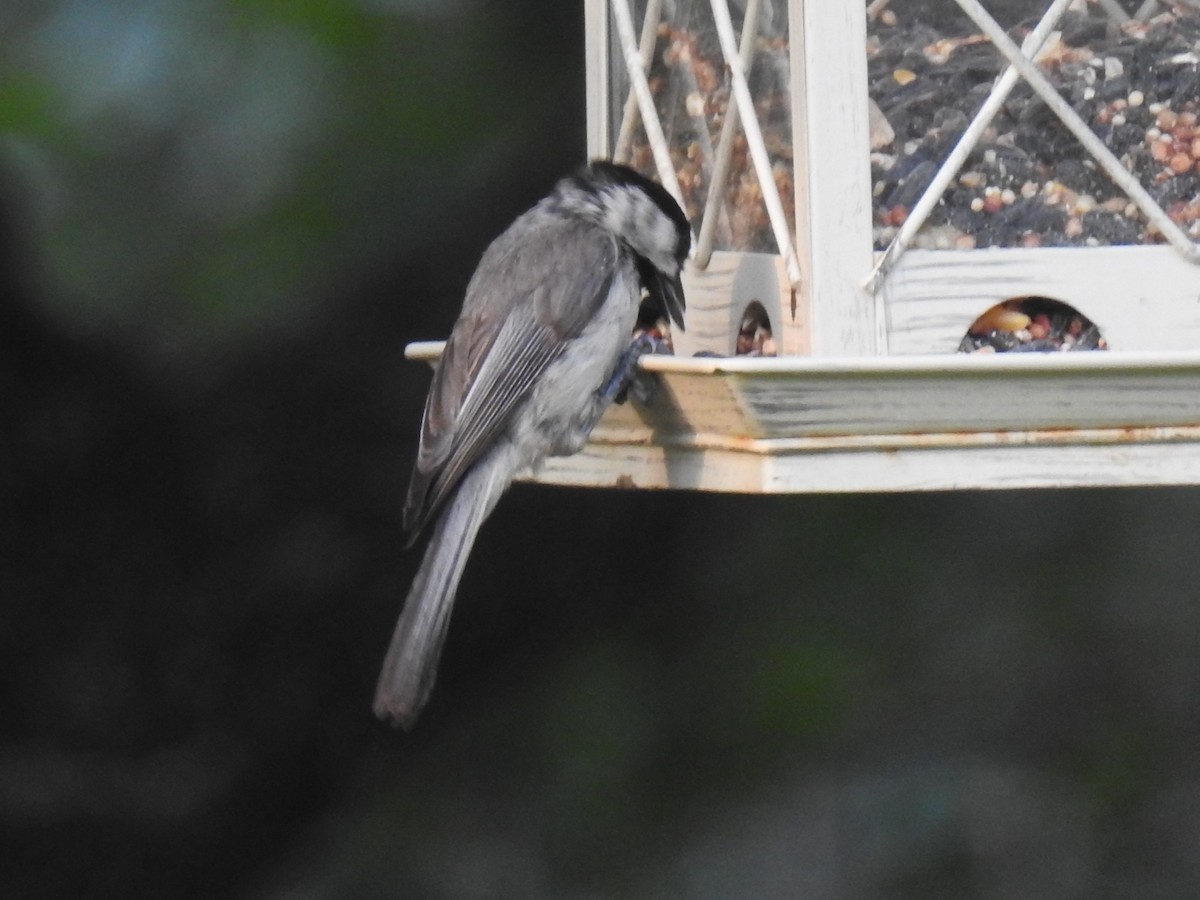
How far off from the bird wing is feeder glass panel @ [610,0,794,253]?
15 centimetres

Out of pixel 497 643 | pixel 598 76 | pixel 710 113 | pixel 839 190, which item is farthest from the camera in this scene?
pixel 497 643

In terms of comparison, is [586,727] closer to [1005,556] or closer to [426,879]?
[426,879]

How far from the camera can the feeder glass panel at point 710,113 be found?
1.83 m

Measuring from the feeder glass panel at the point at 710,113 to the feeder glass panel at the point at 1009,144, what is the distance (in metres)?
0.12

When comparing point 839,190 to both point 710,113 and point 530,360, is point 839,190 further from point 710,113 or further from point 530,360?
point 530,360

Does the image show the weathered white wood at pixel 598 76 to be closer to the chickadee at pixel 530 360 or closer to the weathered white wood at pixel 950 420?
the chickadee at pixel 530 360

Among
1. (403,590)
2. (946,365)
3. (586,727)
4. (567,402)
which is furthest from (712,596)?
(946,365)

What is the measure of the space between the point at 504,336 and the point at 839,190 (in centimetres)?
53

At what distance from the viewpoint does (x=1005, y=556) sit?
3.06 m

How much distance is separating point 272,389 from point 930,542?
1197mm

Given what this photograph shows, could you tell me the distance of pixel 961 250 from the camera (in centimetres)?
172

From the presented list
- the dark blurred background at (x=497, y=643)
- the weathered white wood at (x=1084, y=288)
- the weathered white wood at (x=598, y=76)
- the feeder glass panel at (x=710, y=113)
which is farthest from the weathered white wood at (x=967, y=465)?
the dark blurred background at (x=497, y=643)

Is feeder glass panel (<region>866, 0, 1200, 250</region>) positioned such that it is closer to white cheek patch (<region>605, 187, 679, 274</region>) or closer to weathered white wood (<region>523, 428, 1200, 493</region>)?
weathered white wood (<region>523, 428, 1200, 493</region>)

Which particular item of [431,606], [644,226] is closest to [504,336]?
[644,226]
